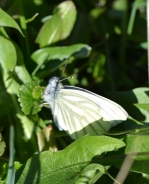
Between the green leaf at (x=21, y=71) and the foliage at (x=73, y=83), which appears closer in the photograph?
the foliage at (x=73, y=83)

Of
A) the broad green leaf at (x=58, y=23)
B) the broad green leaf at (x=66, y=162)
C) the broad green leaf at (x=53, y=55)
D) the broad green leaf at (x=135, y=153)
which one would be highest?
the broad green leaf at (x=58, y=23)

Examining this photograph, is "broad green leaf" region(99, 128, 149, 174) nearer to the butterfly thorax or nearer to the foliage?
the foliage

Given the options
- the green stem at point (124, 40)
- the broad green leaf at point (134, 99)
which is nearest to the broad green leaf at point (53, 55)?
the broad green leaf at point (134, 99)

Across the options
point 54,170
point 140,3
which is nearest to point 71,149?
point 54,170

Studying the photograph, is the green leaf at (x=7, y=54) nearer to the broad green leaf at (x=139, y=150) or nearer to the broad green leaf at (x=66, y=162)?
the broad green leaf at (x=66, y=162)

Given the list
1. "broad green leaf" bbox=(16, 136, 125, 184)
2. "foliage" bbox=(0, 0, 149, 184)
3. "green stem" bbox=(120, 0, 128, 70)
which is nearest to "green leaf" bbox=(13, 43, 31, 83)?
"foliage" bbox=(0, 0, 149, 184)

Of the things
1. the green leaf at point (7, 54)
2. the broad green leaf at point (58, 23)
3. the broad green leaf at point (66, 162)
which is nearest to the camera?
the broad green leaf at point (66, 162)

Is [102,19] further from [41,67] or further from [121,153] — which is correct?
[121,153]
